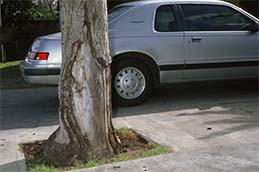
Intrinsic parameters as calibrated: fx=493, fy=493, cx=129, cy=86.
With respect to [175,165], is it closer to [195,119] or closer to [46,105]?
[195,119]

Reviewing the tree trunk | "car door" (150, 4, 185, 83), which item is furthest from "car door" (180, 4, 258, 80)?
the tree trunk

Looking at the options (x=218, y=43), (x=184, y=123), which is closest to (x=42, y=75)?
(x=184, y=123)

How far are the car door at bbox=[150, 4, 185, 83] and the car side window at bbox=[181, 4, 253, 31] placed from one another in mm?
254

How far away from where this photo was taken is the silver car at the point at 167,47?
7.54 meters

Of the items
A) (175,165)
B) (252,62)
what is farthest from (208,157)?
(252,62)

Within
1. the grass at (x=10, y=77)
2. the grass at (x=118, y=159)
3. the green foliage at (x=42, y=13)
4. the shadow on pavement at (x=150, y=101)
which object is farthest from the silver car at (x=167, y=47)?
the green foliage at (x=42, y=13)

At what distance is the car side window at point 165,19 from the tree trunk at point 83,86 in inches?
109

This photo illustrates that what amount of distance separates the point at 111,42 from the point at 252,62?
2.44 meters

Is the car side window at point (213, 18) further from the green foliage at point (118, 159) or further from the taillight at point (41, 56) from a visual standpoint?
the green foliage at point (118, 159)

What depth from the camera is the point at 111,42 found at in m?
7.54

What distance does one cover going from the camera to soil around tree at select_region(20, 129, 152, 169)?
5282 millimetres

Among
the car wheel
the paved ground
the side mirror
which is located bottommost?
the paved ground

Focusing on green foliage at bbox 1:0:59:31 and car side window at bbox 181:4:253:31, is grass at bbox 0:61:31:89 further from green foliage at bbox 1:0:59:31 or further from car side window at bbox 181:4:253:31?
car side window at bbox 181:4:253:31

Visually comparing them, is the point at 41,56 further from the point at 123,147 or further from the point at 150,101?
the point at 123,147
